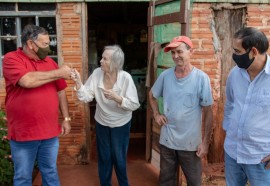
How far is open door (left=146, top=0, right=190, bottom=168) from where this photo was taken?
3282mm

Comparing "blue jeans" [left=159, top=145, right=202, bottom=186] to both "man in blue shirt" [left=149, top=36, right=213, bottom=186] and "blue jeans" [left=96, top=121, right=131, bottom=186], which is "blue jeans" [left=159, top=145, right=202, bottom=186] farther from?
"blue jeans" [left=96, top=121, right=131, bottom=186]

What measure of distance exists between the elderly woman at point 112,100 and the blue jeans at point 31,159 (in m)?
0.58

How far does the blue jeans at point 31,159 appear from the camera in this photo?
2.84 meters

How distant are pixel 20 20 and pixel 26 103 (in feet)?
6.70

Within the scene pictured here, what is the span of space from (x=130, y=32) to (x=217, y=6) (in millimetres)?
5791

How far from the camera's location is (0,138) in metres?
3.93

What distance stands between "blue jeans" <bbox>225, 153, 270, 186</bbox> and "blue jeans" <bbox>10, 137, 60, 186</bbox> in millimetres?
1725

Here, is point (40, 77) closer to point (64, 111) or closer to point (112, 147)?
point (64, 111)

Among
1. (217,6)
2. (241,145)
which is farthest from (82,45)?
(241,145)

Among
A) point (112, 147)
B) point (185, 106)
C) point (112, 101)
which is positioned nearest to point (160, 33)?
point (112, 101)

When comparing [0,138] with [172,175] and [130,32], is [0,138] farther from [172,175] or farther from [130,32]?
[130,32]

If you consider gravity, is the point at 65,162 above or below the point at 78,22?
below

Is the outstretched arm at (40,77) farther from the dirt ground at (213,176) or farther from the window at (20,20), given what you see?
the dirt ground at (213,176)

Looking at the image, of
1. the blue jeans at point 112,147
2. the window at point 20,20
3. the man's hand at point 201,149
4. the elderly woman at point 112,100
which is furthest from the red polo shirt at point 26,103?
the window at point 20,20
